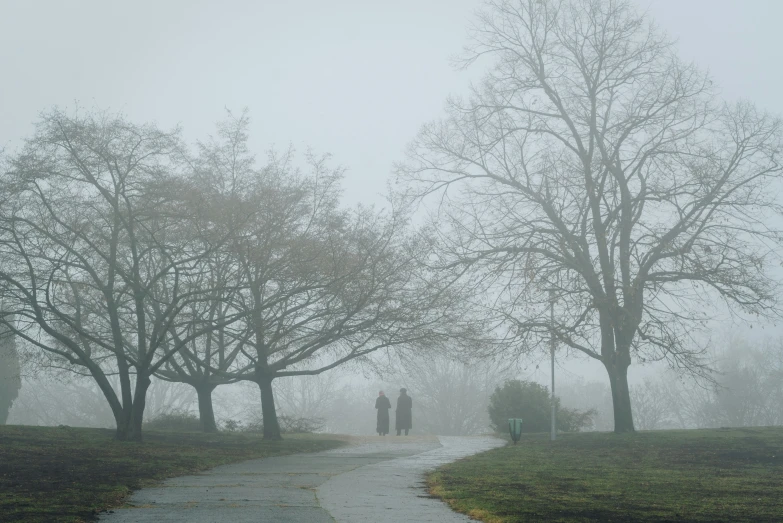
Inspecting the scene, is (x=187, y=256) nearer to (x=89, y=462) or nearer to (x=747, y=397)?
(x=89, y=462)

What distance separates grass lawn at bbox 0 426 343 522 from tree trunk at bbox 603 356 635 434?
827 centimetres

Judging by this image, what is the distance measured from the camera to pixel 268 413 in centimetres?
2542

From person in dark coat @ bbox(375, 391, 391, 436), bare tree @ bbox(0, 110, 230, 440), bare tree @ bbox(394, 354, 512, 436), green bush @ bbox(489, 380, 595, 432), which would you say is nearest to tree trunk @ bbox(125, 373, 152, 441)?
bare tree @ bbox(0, 110, 230, 440)

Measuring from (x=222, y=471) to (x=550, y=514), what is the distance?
25.3 feet

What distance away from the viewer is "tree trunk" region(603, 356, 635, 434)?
2277cm

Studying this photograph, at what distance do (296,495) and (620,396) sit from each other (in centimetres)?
1495

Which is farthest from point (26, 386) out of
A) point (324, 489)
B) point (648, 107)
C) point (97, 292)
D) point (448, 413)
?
point (324, 489)

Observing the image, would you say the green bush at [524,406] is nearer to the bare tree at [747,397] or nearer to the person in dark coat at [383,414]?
the person in dark coat at [383,414]

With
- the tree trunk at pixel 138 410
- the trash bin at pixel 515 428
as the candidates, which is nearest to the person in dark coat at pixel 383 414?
the trash bin at pixel 515 428

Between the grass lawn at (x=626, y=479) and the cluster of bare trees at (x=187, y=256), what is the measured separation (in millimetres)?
5891

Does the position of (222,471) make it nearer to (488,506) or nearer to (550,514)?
(488,506)

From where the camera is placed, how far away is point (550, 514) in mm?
8617

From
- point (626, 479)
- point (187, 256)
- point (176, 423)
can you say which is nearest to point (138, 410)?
point (187, 256)

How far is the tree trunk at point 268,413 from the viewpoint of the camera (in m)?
25.0
